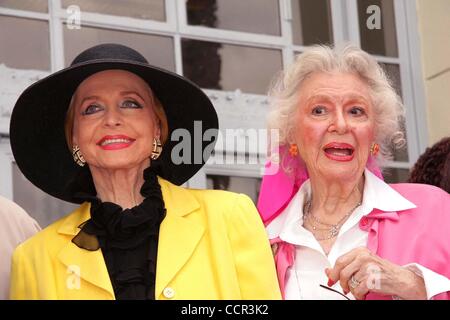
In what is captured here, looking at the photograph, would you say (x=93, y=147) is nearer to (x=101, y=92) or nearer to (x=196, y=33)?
(x=101, y=92)

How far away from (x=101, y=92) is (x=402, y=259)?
0.93 meters

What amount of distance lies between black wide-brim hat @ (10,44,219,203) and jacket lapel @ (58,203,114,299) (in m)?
0.17

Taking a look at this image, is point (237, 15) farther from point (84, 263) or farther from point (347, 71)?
point (84, 263)

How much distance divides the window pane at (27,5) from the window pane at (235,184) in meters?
0.93

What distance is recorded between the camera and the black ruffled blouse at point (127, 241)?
2646 mm

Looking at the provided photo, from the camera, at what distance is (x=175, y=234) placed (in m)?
2.71

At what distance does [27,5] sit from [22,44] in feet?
0.52

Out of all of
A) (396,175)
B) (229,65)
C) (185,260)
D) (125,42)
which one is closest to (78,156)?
(185,260)

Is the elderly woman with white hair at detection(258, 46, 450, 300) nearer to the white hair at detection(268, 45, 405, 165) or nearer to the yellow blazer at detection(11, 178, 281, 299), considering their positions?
the white hair at detection(268, 45, 405, 165)

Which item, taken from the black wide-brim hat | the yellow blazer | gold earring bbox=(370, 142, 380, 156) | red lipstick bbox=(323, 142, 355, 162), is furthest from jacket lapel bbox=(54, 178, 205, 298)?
gold earring bbox=(370, 142, 380, 156)

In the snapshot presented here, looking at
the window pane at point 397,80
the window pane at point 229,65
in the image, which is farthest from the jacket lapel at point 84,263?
the window pane at point 397,80

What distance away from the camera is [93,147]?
282 centimetres

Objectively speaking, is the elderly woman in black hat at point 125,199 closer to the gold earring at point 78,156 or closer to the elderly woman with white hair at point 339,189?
the gold earring at point 78,156

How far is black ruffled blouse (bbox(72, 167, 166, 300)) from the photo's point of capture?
8.68 ft
